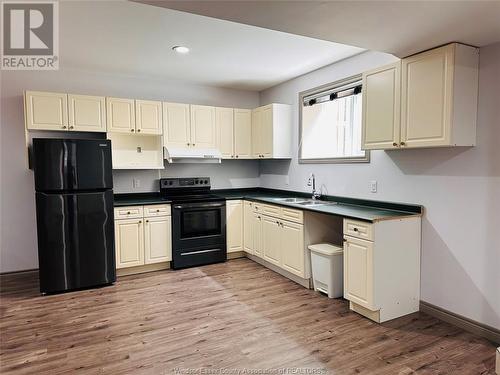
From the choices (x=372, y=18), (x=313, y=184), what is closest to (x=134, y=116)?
(x=313, y=184)

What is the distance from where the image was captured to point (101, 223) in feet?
12.5

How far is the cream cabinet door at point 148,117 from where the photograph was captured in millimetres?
4406

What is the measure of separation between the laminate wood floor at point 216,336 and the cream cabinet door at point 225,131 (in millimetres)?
2159

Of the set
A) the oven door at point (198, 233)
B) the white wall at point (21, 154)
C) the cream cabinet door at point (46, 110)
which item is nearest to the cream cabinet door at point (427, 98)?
the oven door at point (198, 233)

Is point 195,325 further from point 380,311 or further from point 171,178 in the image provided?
point 171,178

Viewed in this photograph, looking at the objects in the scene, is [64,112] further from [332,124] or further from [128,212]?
[332,124]

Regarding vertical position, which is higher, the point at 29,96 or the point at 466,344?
the point at 29,96

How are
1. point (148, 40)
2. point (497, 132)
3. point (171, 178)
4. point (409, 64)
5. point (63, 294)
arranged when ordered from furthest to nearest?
point (171, 178)
point (63, 294)
point (148, 40)
point (409, 64)
point (497, 132)

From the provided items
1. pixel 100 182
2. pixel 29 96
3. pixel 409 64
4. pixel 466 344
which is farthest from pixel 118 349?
pixel 409 64

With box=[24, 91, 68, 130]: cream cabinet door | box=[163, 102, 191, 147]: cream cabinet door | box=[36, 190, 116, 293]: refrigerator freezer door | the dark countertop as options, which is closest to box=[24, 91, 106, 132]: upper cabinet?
box=[24, 91, 68, 130]: cream cabinet door

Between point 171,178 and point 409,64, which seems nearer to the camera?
point 409,64

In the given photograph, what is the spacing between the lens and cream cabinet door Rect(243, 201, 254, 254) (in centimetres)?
473

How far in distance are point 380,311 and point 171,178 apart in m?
3.32

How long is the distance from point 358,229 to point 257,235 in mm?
1833
